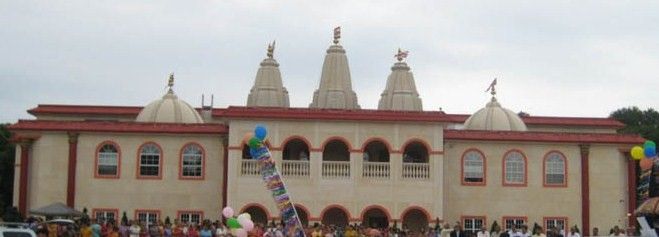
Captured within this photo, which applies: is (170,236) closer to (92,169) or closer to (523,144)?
(92,169)

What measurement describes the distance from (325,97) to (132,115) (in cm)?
1104

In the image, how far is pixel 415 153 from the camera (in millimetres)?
53000

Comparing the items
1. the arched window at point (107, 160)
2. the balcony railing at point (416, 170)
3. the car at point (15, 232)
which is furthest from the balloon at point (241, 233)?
the arched window at point (107, 160)

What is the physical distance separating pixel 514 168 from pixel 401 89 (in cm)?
911

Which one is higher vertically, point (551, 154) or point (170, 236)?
point (551, 154)

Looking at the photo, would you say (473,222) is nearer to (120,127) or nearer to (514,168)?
(514,168)

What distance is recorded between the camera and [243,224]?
3412 centimetres

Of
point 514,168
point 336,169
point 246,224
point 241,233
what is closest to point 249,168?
point 336,169

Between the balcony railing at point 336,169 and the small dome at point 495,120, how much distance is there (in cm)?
969

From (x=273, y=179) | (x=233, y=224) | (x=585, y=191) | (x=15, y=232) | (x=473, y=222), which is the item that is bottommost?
(x=15, y=232)

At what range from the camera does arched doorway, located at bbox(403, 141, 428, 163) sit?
170 feet

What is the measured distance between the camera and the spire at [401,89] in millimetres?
59312

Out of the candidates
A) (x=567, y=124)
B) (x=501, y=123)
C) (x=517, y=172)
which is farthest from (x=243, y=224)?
(x=567, y=124)

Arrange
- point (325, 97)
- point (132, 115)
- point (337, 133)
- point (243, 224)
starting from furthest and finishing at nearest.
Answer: point (132, 115) → point (325, 97) → point (337, 133) → point (243, 224)
